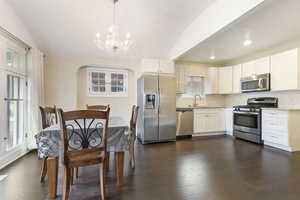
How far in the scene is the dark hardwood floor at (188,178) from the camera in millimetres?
1861

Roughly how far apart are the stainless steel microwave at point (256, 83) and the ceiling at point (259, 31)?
0.79 metres

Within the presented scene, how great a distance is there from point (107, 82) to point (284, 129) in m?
4.61

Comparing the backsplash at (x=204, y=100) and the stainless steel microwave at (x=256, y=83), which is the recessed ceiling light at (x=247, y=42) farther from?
the backsplash at (x=204, y=100)

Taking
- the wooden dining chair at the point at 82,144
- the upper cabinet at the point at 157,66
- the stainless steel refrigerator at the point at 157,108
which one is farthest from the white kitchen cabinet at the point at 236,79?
the wooden dining chair at the point at 82,144

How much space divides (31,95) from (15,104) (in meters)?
0.38

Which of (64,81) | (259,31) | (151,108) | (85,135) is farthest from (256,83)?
(64,81)

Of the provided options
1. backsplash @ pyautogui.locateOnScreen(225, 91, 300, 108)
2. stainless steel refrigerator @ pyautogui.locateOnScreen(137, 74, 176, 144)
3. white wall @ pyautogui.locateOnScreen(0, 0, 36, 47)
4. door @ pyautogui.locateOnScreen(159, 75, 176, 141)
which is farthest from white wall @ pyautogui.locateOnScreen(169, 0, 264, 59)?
white wall @ pyautogui.locateOnScreen(0, 0, 36, 47)

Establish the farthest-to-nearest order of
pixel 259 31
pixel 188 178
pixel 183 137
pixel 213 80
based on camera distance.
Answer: pixel 213 80, pixel 183 137, pixel 259 31, pixel 188 178

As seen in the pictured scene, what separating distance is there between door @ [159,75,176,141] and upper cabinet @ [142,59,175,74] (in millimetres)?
437

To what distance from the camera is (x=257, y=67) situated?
14.4ft

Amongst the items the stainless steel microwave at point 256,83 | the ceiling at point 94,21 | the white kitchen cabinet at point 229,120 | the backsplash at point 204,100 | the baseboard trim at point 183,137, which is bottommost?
the baseboard trim at point 183,137

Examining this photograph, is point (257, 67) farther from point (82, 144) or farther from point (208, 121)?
point (82, 144)

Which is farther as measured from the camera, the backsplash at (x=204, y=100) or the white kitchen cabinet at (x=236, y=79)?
the backsplash at (x=204, y=100)

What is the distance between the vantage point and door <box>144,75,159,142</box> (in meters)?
4.15
